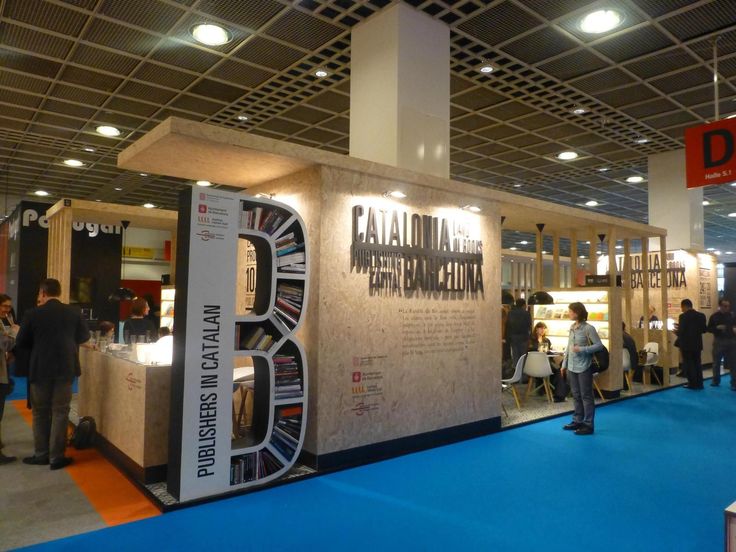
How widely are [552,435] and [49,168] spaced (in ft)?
33.8

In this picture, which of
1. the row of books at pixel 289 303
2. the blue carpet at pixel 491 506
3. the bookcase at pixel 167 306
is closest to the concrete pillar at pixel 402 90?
the row of books at pixel 289 303

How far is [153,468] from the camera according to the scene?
4.13 m

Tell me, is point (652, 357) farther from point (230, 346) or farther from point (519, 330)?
point (230, 346)

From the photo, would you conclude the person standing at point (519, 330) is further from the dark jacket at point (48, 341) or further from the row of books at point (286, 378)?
the dark jacket at point (48, 341)

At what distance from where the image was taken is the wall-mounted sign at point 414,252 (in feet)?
16.1

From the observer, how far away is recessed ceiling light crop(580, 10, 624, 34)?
5289 millimetres

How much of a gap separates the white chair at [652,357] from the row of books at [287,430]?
6887 millimetres

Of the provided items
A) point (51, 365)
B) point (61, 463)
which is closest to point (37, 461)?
point (61, 463)

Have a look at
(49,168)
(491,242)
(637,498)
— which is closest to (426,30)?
(491,242)

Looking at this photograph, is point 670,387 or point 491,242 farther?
point 670,387

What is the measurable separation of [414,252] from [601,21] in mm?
2964

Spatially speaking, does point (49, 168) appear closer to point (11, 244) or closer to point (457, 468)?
point (11, 244)

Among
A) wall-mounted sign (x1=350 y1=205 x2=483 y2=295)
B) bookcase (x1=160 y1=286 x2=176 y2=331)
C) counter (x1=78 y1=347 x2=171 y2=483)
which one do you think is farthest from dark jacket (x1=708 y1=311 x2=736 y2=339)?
bookcase (x1=160 y1=286 x2=176 y2=331)

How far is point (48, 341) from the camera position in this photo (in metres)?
4.48
